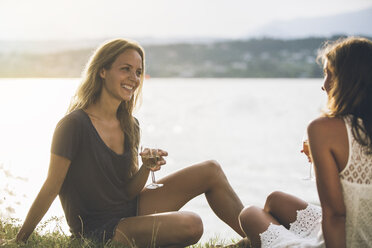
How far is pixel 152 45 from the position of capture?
140ft

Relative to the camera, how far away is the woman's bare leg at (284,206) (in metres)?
2.48

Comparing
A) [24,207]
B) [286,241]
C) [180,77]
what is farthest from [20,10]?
[286,241]

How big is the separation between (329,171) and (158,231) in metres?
1.16

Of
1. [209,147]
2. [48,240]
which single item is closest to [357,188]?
[48,240]

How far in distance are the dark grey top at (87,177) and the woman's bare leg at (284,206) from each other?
0.97 m

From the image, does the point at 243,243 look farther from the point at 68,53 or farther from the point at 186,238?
the point at 68,53

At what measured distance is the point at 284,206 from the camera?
2.51 meters

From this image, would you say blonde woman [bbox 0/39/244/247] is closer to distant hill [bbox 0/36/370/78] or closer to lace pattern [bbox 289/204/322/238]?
lace pattern [bbox 289/204/322/238]

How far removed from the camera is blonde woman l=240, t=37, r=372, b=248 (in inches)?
72.4

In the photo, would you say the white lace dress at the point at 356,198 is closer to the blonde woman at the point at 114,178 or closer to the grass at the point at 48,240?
the blonde woman at the point at 114,178

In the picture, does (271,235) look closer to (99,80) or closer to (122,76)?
(122,76)

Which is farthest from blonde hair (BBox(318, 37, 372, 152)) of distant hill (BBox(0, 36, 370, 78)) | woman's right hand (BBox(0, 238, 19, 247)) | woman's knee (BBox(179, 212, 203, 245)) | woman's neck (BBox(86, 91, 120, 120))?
distant hill (BBox(0, 36, 370, 78))

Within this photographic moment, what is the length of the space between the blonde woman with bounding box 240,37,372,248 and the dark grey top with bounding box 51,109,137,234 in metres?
1.33

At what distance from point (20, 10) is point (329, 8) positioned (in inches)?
1849
